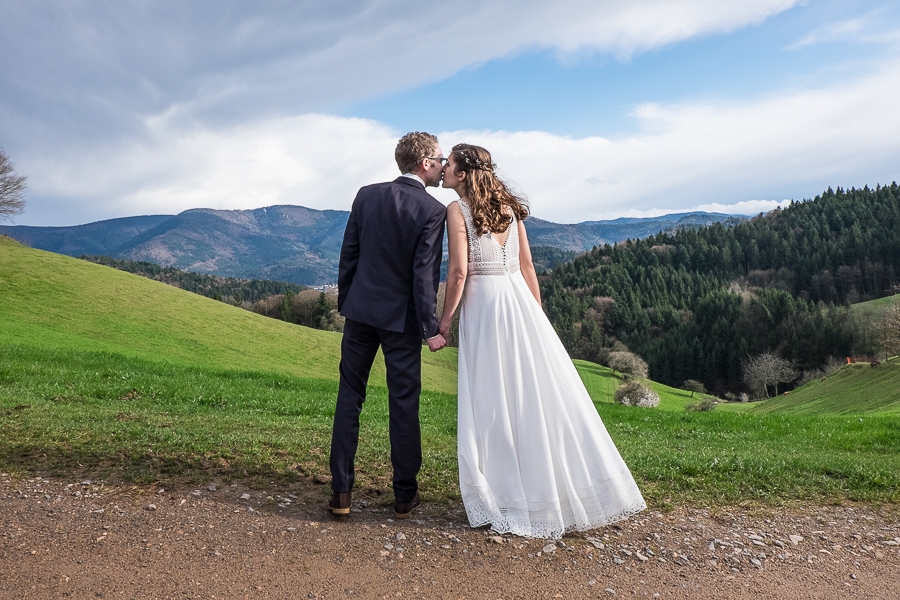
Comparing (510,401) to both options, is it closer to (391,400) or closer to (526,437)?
(526,437)

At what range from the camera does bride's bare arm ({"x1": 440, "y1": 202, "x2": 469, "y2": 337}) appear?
18.1 ft

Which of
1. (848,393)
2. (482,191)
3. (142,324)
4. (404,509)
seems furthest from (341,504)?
(848,393)

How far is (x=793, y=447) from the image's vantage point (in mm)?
11414

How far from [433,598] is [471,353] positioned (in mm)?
2140

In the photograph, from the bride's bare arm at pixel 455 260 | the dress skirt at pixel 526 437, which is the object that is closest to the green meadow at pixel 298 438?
the dress skirt at pixel 526 437

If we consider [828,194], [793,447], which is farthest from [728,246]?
[793,447]

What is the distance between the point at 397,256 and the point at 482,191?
3.24ft

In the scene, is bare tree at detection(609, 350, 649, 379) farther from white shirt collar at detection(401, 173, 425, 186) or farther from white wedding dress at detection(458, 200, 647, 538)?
white shirt collar at detection(401, 173, 425, 186)

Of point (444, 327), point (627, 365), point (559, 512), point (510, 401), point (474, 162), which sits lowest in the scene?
point (627, 365)

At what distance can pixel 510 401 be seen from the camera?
5.52m

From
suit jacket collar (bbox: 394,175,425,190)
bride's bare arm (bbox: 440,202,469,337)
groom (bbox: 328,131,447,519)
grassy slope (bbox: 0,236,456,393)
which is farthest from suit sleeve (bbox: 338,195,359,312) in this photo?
grassy slope (bbox: 0,236,456,393)

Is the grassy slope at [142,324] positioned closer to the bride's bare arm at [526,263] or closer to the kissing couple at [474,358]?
the kissing couple at [474,358]

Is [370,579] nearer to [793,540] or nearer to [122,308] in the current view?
[793,540]

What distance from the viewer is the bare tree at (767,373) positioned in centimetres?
10562
